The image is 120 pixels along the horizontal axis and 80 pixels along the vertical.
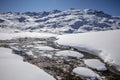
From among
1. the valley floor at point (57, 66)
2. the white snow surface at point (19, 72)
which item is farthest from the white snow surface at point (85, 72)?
the white snow surface at point (19, 72)

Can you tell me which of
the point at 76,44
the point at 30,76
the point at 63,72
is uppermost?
the point at 76,44

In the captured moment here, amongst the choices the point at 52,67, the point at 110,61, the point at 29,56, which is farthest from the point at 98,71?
the point at 29,56

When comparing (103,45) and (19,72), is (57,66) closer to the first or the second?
(19,72)

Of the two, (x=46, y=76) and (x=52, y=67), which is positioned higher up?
(x=52, y=67)

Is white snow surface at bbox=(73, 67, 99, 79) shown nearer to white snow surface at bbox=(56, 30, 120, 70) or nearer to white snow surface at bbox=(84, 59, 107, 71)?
white snow surface at bbox=(84, 59, 107, 71)

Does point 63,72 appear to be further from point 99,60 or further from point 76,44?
point 76,44

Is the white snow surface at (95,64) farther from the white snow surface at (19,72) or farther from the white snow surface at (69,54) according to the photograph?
the white snow surface at (19,72)
